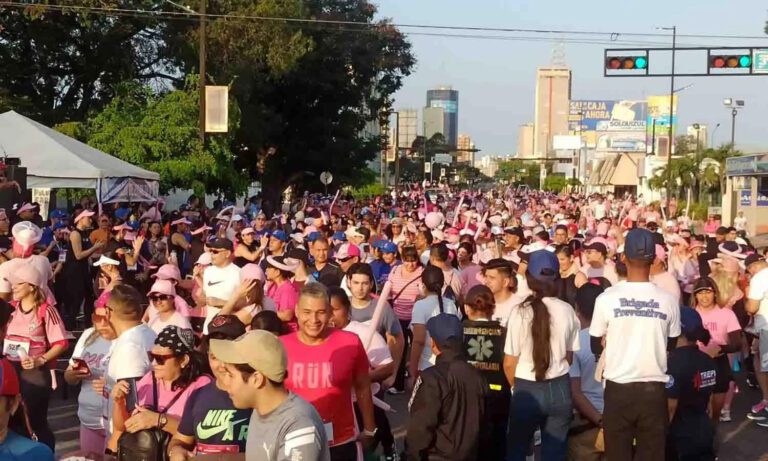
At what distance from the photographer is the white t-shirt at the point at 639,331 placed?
213 inches

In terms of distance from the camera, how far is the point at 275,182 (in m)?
45.4

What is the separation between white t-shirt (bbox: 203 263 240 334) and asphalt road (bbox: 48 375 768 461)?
1.60 metres

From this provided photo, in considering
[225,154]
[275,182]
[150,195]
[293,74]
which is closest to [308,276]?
[150,195]

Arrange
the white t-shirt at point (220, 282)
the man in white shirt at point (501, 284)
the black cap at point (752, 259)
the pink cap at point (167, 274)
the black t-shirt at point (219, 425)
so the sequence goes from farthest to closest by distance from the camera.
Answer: the black cap at point (752, 259) < the white t-shirt at point (220, 282) < the man in white shirt at point (501, 284) < the pink cap at point (167, 274) < the black t-shirt at point (219, 425)

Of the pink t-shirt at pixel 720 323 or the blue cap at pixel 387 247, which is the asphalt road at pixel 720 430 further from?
the blue cap at pixel 387 247

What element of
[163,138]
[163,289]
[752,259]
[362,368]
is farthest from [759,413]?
[163,138]

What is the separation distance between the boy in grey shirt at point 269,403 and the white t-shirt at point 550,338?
2345 millimetres

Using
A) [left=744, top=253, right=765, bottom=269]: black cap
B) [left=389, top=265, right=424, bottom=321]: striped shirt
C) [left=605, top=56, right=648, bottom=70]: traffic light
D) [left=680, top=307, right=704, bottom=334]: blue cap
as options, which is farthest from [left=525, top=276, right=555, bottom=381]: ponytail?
[left=605, top=56, right=648, bottom=70]: traffic light

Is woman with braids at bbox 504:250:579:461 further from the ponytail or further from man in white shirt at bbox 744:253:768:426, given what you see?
→ man in white shirt at bbox 744:253:768:426

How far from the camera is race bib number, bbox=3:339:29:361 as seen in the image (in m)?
6.34

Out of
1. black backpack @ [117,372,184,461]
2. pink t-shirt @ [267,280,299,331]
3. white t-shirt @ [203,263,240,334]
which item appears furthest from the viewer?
white t-shirt @ [203,263,240,334]

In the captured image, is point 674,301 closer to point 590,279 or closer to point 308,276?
point 308,276

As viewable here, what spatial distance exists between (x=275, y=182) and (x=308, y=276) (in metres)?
37.2

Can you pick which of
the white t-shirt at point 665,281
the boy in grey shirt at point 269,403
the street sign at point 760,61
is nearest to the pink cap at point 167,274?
the boy in grey shirt at point 269,403
